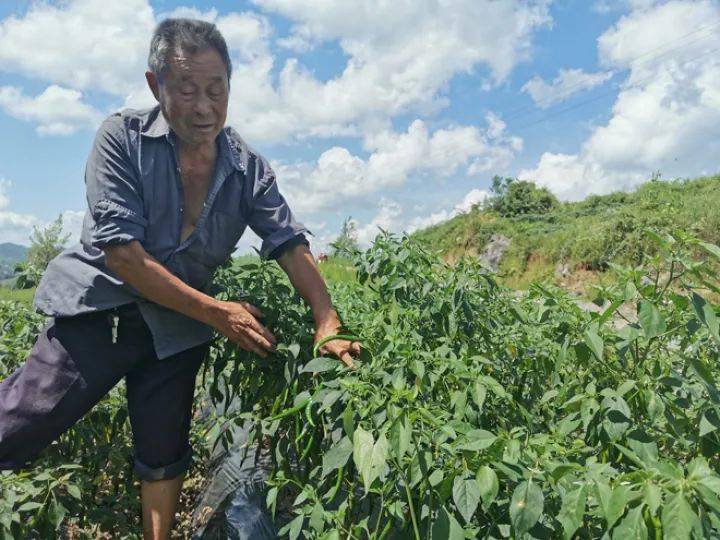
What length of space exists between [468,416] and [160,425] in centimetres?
114

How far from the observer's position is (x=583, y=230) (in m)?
15.0

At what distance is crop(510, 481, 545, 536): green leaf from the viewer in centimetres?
103

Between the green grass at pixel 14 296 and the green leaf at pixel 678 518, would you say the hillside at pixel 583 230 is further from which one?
the green leaf at pixel 678 518

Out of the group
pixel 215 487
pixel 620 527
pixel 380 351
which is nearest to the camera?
pixel 620 527

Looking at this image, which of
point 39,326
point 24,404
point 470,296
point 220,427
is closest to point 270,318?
point 220,427

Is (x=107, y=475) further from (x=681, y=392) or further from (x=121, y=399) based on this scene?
(x=681, y=392)

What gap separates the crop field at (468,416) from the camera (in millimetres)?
1083

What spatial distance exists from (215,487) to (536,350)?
1.45m

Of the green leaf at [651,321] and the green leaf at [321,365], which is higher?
the green leaf at [321,365]

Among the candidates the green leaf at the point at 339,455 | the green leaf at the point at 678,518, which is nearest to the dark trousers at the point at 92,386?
the green leaf at the point at 339,455

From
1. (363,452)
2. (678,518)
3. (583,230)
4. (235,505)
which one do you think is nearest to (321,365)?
(363,452)

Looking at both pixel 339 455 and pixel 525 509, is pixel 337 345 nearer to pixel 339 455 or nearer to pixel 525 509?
pixel 339 455

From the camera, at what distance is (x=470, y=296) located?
1.84 m

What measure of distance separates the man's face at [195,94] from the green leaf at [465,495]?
4.10 feet
